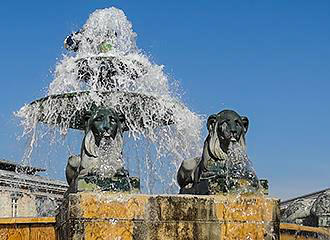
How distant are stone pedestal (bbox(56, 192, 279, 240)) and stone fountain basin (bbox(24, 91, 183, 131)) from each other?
613 centimetres

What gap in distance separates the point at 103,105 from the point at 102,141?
5.54m

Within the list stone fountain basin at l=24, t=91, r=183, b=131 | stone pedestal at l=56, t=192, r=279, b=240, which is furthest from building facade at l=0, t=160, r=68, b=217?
stone pedestal at l=56, t=192, r=279, b=240

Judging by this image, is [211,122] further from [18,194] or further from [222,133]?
[18,194]

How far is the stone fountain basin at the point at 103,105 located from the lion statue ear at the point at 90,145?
5.35 metres

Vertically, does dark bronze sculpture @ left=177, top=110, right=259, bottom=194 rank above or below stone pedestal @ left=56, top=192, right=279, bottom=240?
above

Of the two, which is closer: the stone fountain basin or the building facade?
the stone fountain basin

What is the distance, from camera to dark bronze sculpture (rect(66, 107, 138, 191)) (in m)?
8.73

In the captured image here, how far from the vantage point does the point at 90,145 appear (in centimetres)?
941

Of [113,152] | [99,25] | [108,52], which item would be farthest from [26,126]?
[113,152]

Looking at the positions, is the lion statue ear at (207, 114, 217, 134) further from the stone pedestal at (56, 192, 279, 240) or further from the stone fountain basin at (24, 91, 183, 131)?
the stone fountain basin at (24, 91, 183, 131)

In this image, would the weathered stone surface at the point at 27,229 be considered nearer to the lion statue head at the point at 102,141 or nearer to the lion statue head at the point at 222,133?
the lion statue head at the point at 102,141

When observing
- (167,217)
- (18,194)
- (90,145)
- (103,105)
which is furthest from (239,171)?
(18,194)

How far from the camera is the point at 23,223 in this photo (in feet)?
35.8

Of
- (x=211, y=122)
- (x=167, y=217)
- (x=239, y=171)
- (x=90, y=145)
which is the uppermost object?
(x=211, y=122)
